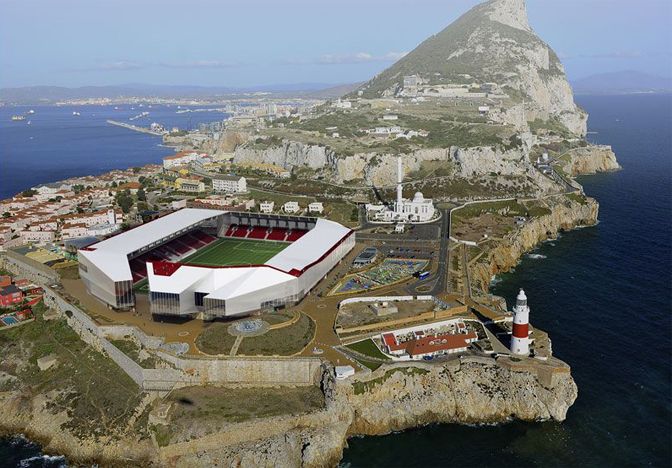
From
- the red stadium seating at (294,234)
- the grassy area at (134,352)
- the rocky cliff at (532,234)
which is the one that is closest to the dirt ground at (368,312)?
the rocky cliff at (532,234)

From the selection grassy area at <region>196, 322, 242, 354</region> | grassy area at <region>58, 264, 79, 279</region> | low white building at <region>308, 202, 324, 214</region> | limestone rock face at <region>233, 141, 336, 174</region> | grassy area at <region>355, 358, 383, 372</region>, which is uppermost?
limestone rock face at <region>233, 141, 336, 174</region>

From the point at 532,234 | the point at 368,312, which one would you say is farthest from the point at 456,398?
the point at 532,234

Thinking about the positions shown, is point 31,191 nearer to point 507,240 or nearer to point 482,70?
point 507,240

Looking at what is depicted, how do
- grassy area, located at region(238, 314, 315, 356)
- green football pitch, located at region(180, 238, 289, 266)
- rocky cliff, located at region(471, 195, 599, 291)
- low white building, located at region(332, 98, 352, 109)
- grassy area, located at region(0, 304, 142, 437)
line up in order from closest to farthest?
grassy area, located at region(0, 304, 142, 437)
grassy area, located at region(238, 314, 315, 356)
rocky cliff, located at region(471, 195, 599, 291)
green football pitch, located at region(180, 238, 289, 266)
low white building, located at region(332, 98, 352, 109)

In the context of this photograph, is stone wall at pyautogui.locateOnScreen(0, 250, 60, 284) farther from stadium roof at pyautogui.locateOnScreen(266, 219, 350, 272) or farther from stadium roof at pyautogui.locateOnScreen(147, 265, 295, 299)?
stadium roof at pyautogui.locateOnScreen(266, 219, 350, 272)

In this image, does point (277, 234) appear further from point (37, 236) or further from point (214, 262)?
point (37, 236)

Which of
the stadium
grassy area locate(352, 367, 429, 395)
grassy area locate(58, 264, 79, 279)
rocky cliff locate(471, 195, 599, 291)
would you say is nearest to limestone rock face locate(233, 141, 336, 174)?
the stadium

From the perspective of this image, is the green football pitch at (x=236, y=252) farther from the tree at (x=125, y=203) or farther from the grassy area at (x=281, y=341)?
the tree at (x=125, y=203)
